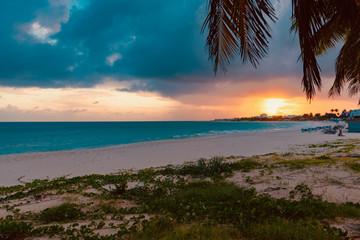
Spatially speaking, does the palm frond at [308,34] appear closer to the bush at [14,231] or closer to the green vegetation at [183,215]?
the green vegetation at [183,215]

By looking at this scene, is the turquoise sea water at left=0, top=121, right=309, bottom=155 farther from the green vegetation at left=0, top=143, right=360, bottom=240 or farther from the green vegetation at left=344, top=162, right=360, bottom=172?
the green vegetation at left=344, top=162, right=360, bottom=172

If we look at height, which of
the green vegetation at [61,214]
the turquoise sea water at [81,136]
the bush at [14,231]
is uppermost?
the bush at [14,231]

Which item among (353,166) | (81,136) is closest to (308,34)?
(353,166)

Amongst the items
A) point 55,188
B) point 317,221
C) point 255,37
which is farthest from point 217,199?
point 55,188

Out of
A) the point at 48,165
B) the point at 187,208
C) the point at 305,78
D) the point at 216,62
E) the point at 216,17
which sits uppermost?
the point at 216,17

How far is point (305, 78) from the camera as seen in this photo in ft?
10.6

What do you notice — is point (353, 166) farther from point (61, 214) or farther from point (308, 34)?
point (61, 214)

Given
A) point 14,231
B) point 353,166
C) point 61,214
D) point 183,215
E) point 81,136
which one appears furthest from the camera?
point 81,136

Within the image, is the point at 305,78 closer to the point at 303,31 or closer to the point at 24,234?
the point at 303,31

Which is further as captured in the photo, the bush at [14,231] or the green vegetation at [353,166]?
the green vegetation at [353,166]

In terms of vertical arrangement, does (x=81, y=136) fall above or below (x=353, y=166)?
below

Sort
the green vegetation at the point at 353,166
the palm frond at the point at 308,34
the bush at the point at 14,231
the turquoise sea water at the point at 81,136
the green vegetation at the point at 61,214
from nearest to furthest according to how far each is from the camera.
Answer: the palm frond at the point at 308,34, the bush at the point at 14,231, the green vegetation at the point at 61,214, the green vegetation at the point at 353,166, the turquoise sea water at the point at 81,136

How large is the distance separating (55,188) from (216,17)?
9.03m

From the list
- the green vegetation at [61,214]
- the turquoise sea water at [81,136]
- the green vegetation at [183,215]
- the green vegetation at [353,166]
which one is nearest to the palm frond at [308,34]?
the green vegetation at [183,215]
